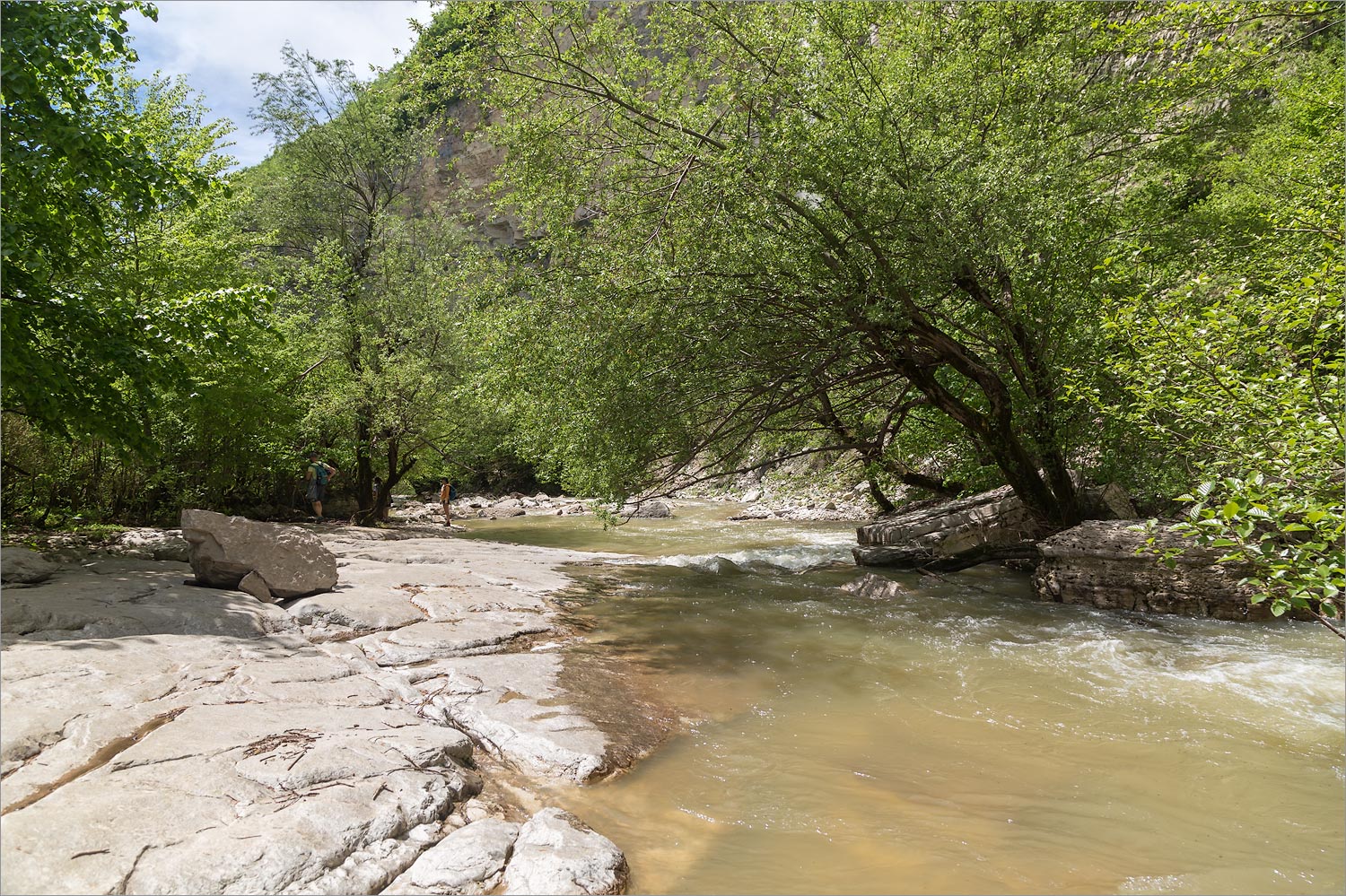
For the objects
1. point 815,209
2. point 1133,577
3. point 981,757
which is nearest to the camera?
point 981,757

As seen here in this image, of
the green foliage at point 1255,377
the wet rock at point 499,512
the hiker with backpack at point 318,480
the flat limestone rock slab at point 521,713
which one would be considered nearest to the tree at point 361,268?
the hiker with backpack at point 318,480

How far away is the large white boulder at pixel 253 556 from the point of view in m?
7.62

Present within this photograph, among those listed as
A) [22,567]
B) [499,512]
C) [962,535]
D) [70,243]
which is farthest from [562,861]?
[499,512]

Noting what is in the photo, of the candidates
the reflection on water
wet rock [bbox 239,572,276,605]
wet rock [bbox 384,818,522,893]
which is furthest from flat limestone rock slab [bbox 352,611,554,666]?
wet rock [bbox 384,818,522,893]

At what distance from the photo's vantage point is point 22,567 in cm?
723

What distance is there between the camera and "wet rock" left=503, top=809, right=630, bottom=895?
10.0ft

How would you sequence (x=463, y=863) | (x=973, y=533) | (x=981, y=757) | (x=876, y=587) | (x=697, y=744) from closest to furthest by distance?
(x=463, y=863), (x=981, y=757), (x=697, y=744), (x=876, y=587), (x=973, y=533)

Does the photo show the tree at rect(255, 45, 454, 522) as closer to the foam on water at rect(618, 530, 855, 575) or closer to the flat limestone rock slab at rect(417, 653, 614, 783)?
the foam on water at rect(618, 530, 855, 575)

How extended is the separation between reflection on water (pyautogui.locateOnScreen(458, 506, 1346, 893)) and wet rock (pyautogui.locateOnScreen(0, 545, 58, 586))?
5590mm

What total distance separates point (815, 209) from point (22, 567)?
996 centimetres

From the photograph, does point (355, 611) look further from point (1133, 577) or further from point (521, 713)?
point (1133, 577)

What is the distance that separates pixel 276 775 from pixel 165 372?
22.1 feet

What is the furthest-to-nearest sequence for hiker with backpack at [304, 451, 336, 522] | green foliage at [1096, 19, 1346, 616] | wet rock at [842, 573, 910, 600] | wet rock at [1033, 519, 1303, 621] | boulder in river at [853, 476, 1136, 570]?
1. hiker with backpack at [304, 451, 336, 522]
2. boulder in river at [853, 476, 1136, 570]
3. wet rock at [842, 573, 910, 600]
4. wet rock at [1033, 519, 1303, 621]
5. green foliage at [1096, 19, 1346, 616]

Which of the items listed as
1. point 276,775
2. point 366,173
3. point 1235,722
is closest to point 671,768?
point 276,775
